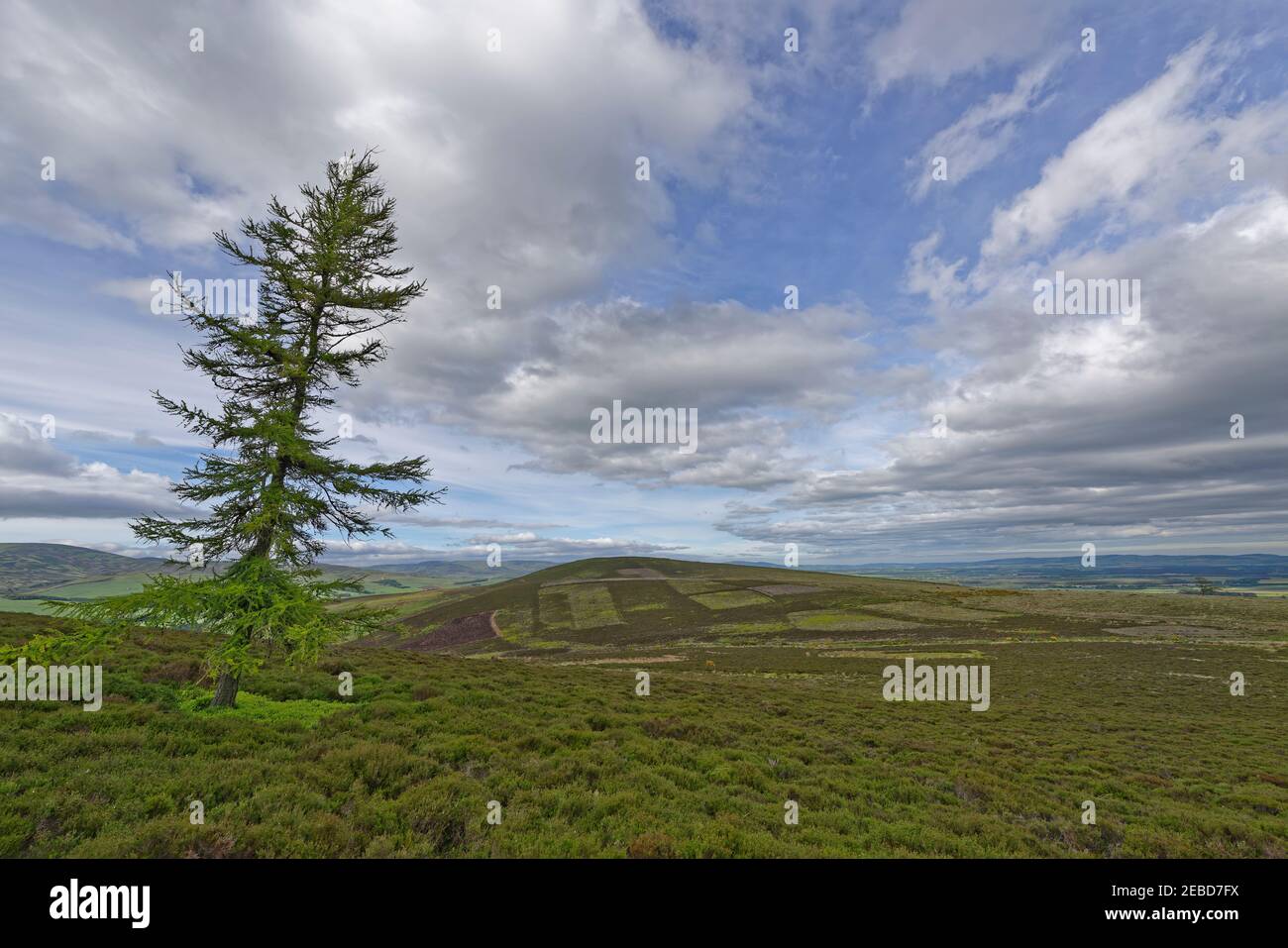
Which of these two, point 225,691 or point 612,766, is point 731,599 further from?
point 225,691

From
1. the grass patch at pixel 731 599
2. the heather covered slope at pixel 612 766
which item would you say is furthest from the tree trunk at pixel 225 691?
the grass patch at pixel 731 599

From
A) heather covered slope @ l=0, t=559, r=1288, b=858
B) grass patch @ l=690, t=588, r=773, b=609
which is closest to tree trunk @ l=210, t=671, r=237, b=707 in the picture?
heather covered slope @ l=0, t=559, r=1288, b=858

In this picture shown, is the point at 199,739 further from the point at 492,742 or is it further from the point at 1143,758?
the point at 1143,758

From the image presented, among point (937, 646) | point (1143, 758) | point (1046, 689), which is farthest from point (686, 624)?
point (1143, 758)

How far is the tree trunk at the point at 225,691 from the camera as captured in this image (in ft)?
40.9

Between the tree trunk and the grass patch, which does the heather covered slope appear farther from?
the grass patch

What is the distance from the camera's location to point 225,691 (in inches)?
496

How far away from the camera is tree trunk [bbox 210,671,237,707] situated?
12477mm

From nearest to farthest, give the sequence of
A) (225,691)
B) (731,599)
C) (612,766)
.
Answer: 1. (612,766)
2. (225,691)
3. (731,599)

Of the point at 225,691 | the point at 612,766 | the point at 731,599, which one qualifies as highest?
the point at 225,691

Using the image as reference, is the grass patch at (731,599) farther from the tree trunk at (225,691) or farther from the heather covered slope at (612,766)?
the tree trunk at (225,691)

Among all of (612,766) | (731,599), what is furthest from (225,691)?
(731,599)

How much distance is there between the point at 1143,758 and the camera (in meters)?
16.1
